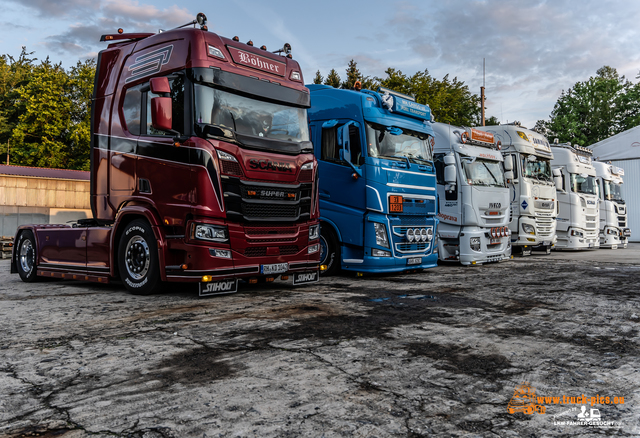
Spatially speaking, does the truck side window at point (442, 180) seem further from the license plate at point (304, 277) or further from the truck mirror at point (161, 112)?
the truck mirror at point (161, 112)

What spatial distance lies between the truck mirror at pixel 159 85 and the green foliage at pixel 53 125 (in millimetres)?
30924

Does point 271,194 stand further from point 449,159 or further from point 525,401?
point 449,159

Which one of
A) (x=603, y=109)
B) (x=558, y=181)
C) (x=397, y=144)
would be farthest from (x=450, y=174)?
(x=603, y=109)

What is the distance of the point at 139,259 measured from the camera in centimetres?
736

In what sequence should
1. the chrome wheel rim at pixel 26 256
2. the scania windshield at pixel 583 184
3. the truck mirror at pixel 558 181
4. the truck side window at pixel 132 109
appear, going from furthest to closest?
the scania windshield at pixel 583 184
the truck mirror at pixel 558 181
the chrome wheel rim at pixel 26 256
the truck side window at pixel 132 109

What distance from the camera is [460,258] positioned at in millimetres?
12484

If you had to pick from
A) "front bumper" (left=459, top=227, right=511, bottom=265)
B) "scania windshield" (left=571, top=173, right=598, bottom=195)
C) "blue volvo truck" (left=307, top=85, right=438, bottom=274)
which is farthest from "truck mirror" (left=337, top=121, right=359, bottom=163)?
"scania windshield" (left=571, top=173, right=598, bottom=195)

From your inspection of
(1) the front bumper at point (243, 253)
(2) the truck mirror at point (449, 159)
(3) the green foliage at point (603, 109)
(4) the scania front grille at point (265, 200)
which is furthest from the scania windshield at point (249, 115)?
(3) the green foliage at point (603, 109)

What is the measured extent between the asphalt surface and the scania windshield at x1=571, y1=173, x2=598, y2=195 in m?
13.4

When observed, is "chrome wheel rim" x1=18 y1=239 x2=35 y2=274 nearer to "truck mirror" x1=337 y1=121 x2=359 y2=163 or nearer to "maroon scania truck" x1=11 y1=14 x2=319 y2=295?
"maroon scania truck" x1=11 y1=14 x2=319 y2=295

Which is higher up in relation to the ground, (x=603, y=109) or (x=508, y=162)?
(x=603, y=109)

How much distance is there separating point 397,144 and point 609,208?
1670 cm

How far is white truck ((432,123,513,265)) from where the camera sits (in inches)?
486

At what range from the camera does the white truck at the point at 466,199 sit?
12352mm
